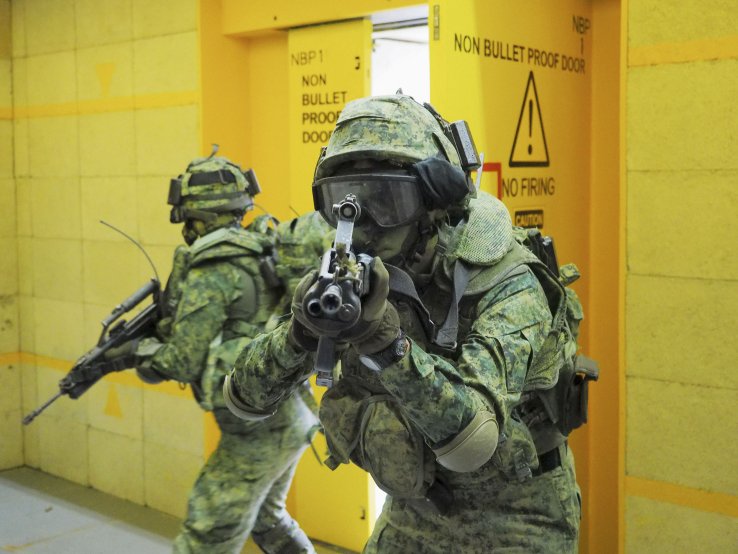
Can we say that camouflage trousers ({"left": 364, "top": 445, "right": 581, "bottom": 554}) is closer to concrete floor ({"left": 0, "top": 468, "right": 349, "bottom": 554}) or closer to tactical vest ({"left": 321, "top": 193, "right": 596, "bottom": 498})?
tactical vest ({"left": 321, "top": 193, "right": 596, "bottom": 498})

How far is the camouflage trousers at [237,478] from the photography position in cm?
410

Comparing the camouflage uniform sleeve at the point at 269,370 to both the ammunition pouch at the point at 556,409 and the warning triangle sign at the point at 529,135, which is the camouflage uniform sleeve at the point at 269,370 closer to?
the ammunition pouch at the point at 556,409

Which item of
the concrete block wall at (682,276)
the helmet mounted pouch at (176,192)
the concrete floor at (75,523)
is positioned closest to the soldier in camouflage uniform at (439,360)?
the concrete block wall at (682,276)

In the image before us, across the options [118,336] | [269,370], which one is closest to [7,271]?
[118,336]

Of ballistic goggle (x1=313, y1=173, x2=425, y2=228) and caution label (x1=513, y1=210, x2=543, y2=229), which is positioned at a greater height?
ballistic goggle (x1=313, y1=173, x2=425, y2=228)

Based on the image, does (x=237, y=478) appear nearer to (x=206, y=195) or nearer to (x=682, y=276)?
(x=206, y=195)

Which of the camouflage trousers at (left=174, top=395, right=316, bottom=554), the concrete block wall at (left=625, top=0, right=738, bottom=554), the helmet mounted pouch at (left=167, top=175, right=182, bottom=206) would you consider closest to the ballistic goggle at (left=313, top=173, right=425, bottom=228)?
the concrete block wall at (left=625, top=0, right=738, bottom=554)

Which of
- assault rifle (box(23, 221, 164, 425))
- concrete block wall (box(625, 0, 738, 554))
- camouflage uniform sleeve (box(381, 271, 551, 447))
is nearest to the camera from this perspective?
camouflage uniform sleeve (box(381, 271, 551, 447))

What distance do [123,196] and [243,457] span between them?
256cm

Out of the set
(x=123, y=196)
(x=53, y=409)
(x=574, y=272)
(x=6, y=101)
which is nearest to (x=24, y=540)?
(x=53, y=409)

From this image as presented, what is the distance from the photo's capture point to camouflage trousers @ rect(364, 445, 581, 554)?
2.69m

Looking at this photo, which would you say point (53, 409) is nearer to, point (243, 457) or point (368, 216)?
point (243, 457)

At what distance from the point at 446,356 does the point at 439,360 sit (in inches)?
11.8

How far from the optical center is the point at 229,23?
228 inches
